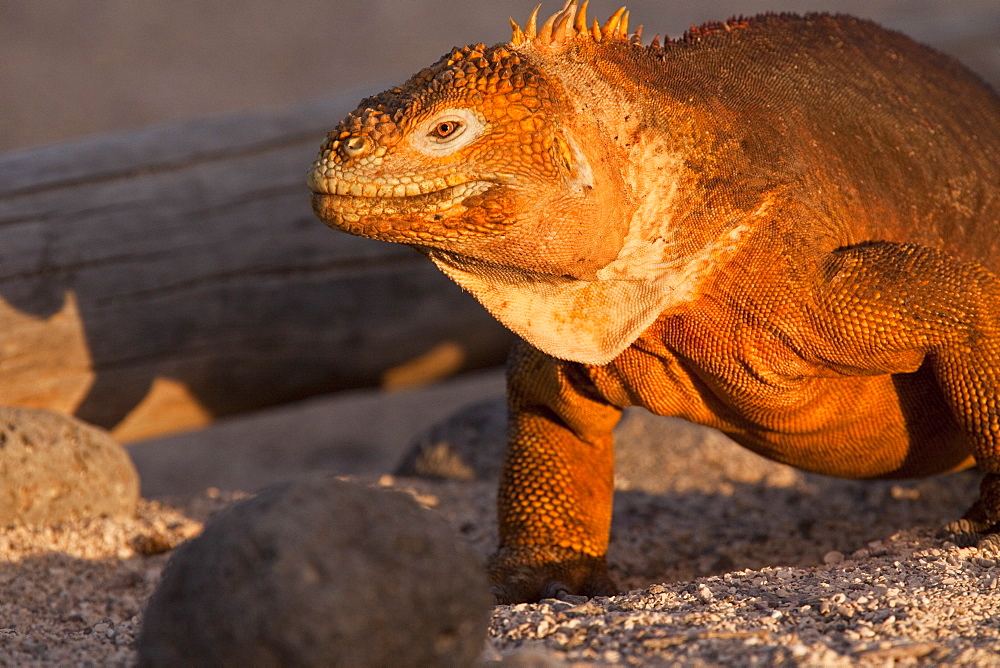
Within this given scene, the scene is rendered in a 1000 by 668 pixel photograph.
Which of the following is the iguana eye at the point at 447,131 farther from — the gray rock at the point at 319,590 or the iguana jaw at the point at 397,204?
the gray rock at the point at 319,590

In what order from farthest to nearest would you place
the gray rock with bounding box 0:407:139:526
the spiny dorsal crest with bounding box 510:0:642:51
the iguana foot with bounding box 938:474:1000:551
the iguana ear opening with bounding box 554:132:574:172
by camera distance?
1. the gray rock with bounding box 0:407:139:526
2. the iguana foot with bounding box 938:474:1000:551
3. the spiny dorsal crest with bounding box 510:0:642:51
4. the iguana ear opening with bounding box 554:132:574:172

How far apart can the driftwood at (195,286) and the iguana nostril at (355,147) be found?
3312 millimetres

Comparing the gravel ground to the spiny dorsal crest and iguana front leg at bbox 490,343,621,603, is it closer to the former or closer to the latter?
iguana front leg at bbox 490,343,621,603

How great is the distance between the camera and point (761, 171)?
396 centimetres

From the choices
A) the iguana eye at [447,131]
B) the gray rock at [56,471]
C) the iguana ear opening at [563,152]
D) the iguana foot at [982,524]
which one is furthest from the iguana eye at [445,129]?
the gray rock at [56,471]

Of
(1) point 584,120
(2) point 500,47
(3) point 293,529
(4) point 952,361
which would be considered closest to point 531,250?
(1) point 584,120

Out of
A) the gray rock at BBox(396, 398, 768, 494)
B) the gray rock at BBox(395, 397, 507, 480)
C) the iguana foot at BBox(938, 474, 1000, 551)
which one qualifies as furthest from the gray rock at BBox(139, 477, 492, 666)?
the gray rock at BBox(395, 397, 507, 480)

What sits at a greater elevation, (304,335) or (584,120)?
(584,120)

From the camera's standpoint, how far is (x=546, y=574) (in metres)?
4.73

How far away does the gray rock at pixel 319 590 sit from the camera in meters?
2.53

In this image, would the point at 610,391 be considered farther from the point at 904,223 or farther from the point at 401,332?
the point at 401,332

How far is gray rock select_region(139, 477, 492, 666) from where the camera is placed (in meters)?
2.53

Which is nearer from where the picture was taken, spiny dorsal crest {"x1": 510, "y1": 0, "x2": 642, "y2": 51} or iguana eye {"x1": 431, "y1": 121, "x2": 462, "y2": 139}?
iguana eye {"x1": 431, "y1": 121, "x2": 462, "y2": 139}

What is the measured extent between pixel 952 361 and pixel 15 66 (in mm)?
18463
